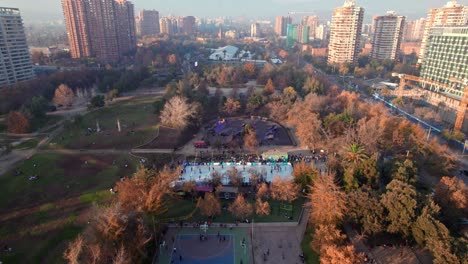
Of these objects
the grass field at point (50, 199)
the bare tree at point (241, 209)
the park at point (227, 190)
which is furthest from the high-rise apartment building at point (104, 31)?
the bare tree at point (241, 209)

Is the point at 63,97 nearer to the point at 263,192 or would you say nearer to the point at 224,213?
the point at 224,213

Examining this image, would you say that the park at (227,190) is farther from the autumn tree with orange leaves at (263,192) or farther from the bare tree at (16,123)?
the bare tree at (16,123)

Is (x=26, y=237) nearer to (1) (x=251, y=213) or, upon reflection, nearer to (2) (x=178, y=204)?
(2) (x=178, y=204)

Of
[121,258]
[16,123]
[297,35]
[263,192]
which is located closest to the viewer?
[121,258]

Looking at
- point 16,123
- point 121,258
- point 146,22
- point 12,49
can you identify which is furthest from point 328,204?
point 146,22

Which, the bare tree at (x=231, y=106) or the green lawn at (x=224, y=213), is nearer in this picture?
the green lawn at (x=224, y=213)

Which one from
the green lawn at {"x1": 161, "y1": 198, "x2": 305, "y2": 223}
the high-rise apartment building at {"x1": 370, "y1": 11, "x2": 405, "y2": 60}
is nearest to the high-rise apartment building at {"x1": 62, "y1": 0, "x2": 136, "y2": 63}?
the green lawn at {"x1": 161, "y1": 198, "x2": 305, "y2": 223}
